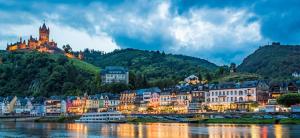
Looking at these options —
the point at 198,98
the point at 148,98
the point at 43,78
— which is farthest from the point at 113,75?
the point at 198,98

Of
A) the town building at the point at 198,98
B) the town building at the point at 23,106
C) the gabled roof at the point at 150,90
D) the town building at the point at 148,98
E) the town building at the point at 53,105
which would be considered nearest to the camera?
the town building at the point at 198,98

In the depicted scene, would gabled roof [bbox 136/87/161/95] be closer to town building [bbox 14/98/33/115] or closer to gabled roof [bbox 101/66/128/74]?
gabled roof [bbox 101/66/128/74]

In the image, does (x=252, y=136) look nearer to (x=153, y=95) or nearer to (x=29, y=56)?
(x=153, y=95)

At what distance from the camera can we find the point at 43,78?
177000 mm

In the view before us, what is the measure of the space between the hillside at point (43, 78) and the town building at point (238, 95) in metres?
55.5

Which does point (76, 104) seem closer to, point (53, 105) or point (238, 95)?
point (53, 105)

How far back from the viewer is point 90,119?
109 meters

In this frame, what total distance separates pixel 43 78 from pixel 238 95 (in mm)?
94566

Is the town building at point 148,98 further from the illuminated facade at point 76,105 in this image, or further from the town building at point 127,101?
the illuminated facade at point 76,105

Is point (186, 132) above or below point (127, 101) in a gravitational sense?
below

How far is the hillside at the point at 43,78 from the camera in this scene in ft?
544

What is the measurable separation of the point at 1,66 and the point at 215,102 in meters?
119

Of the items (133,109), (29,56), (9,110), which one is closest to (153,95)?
(133,109)

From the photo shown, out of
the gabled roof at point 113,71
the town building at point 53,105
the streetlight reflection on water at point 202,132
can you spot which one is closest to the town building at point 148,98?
the town building at point 53,105
